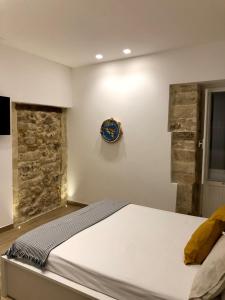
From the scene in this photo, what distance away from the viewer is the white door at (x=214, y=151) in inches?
139

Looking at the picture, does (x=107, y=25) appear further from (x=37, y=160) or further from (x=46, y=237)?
(x=37, y=160)

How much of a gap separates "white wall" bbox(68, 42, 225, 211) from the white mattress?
149 cm

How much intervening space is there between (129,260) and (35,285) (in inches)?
30.5

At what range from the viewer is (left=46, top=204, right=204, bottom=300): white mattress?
1.56 m

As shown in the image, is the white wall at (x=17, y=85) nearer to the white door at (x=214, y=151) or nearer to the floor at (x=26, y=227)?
the floor at (x=26, y=227)

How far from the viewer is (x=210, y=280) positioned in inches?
54.6

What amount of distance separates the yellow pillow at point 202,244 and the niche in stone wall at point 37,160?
9.24ft

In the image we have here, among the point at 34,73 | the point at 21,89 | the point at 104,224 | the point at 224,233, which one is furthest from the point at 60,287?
the point at 34,73

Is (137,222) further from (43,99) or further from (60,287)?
(43,99)

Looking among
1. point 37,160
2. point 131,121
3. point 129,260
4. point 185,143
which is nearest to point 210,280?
point 129,260

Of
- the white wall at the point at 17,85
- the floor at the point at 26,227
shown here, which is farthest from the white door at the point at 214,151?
the white wall at the point at 17,85

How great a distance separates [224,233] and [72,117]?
3.37m

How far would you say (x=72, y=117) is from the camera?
4.56 m

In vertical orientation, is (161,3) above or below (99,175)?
above
